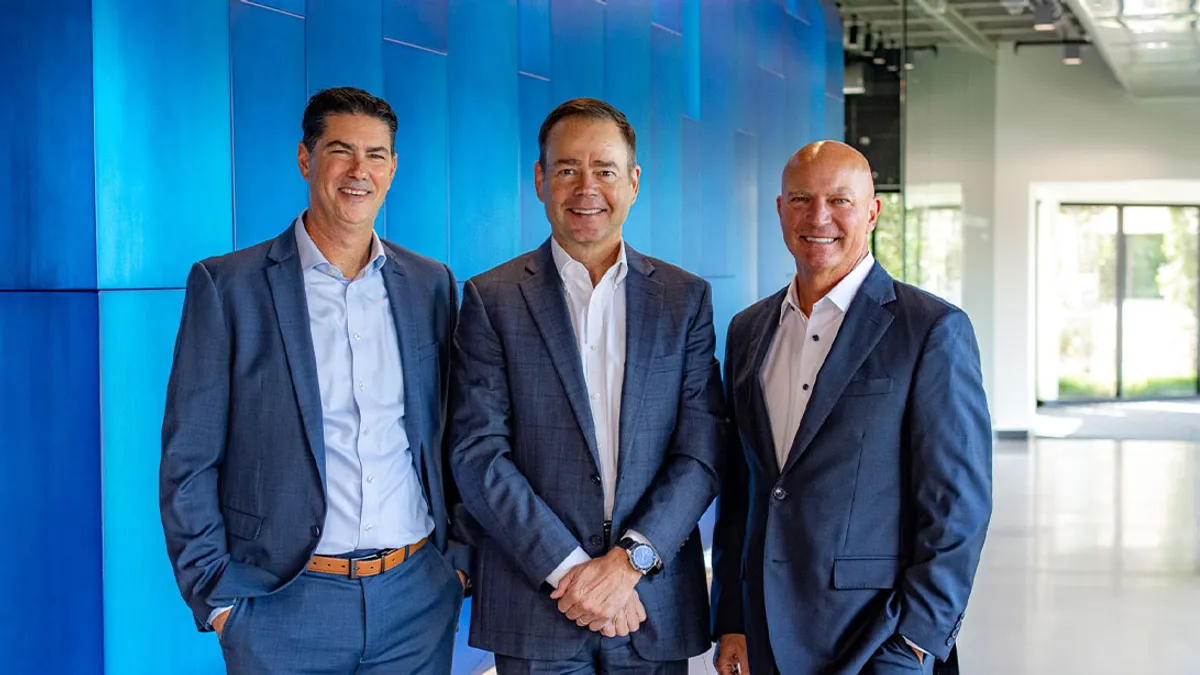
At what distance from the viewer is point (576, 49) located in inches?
224

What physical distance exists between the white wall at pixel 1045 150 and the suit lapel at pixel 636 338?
39.5ft

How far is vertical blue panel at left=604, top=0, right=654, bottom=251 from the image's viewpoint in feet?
20.0

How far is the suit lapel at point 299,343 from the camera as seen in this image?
2418 mm

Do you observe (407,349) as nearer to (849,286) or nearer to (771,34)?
(849,286)

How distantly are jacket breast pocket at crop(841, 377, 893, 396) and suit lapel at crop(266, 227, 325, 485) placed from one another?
1084mm

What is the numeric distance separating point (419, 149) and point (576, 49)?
154cm

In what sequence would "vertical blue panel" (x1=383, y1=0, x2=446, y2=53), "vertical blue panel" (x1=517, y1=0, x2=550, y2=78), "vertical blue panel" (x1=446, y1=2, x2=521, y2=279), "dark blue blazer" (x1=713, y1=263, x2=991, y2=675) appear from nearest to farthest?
1. "dark blue blazer" (x1=713, y1=263, x2=991, y2=675)
2. "vertical blue panel" (x1=383, y1=0, x2=446, y2=53)
3. "vertical blue panel" (x1=446, y1=2, x2=521, y2=279)
4. "vertical blue panel" (x1=517, y1=0, x2=550, y2=78)

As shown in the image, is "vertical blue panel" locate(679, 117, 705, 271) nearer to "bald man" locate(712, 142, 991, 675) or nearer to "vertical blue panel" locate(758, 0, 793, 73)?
"vertical blue panel" locate(758, 0, 793, 73)

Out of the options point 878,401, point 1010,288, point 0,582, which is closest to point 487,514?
point 878,401

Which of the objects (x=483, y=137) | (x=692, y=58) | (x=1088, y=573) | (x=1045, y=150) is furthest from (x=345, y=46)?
(x=1045, y=150)

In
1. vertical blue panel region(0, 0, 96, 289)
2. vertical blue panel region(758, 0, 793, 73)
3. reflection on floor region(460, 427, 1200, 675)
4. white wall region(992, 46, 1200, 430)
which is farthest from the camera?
white wall region(992, 46, 1200, 430)

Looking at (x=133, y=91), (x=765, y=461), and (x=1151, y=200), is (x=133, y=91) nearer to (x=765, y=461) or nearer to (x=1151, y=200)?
(x=765, y=461)

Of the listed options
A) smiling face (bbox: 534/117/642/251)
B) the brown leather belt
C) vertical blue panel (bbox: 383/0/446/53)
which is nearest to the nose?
smiling face (bbox: 534/117/642/251)

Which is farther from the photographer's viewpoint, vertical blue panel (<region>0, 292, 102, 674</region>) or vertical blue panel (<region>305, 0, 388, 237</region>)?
vertical blue panel (<region>305, 0, 388, 237</region>)
